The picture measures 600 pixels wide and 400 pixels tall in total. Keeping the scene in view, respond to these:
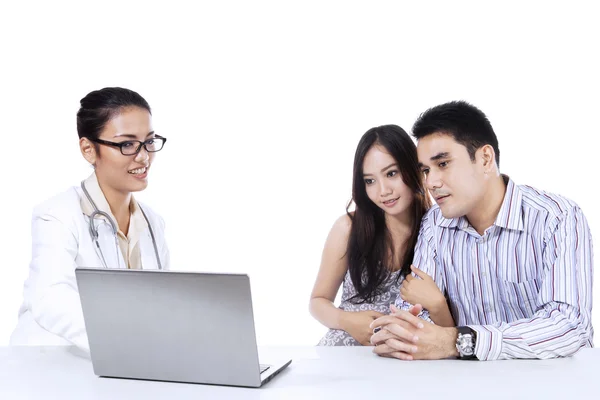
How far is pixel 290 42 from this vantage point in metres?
4.69

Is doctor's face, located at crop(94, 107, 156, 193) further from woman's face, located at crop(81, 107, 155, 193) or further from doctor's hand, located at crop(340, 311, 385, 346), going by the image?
doctor's hand, located at crop(340, 311, 385, 346)

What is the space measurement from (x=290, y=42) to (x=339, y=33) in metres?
0.37

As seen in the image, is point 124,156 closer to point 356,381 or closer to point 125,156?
point 125,156

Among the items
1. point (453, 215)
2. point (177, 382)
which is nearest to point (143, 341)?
point (177, 382)

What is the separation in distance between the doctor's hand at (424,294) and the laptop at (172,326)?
87 cm

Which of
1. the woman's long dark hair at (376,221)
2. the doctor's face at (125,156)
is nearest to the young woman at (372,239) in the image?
the woman's long dark hair at (376,221)

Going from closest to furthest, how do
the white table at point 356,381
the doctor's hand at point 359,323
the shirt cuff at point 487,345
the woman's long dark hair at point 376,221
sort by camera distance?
1. the white table at point 356,381
2. the shirt cuff at point 487,345
3. the doctor's hand at point 359,323
4. the woman's long dark hair at point 376,221

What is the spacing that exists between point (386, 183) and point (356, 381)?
1281mm

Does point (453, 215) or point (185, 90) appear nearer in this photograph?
point (453, 215)

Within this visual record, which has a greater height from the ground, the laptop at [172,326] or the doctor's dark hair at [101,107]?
the doctor's dark hair at [101,107]

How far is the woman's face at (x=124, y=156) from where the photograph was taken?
8.48ft

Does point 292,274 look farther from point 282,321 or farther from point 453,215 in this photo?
point 453,215

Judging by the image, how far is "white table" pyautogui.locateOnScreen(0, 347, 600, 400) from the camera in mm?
1556

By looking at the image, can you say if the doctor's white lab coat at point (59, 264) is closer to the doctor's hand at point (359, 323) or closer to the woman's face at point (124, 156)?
the woman's face at point (124, 156)
